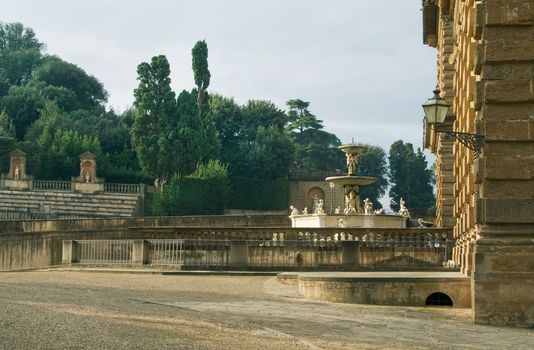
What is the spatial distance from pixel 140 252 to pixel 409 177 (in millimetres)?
A: 78096

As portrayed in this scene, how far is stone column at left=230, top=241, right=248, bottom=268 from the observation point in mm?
28703

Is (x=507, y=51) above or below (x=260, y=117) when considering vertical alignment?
below

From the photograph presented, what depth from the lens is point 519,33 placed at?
1616 cm

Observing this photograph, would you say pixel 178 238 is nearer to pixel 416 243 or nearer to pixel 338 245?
pixel 338 245

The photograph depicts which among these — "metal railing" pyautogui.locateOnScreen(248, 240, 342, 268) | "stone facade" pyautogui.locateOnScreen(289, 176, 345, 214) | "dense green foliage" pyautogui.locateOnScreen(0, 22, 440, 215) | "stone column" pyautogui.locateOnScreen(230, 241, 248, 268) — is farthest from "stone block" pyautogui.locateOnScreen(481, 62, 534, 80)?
"stone facade" pyautogui.locateOnScreen(289, 176, 345, 214)

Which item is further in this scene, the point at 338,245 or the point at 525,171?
the point at 338,245

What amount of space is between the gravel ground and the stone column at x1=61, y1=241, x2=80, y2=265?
969cm

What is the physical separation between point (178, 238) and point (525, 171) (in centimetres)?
1737

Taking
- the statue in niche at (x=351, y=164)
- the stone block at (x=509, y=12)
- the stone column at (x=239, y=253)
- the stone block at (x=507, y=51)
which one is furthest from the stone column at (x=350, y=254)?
the statue in niche at (x=351, y=164)

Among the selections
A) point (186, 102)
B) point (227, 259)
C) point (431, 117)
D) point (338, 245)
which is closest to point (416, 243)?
point (338, 245)

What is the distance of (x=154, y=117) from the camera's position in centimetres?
7331

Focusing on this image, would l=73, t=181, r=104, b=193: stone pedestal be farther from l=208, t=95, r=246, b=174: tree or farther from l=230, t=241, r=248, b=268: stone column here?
l=230, t=241, r=248, b=268: stone column

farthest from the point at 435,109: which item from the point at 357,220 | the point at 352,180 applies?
the point at 352,180

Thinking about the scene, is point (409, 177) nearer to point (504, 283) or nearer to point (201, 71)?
point (201, 71)
